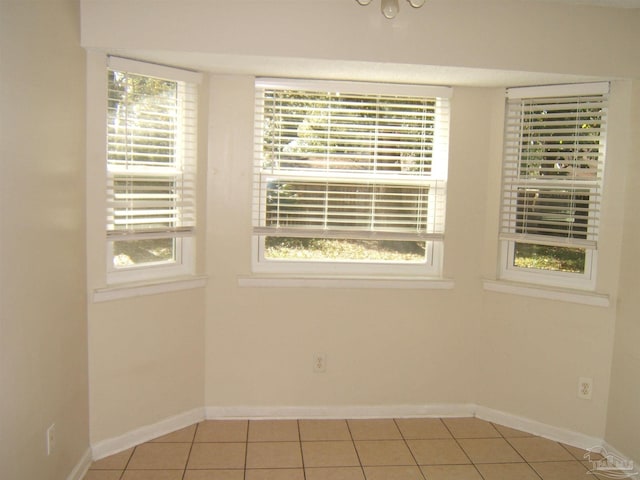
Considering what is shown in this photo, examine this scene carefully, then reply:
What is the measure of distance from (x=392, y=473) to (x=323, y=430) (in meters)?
0.59

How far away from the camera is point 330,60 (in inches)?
115

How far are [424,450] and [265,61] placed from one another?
2.39 metres

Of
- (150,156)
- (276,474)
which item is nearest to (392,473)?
(276,474)

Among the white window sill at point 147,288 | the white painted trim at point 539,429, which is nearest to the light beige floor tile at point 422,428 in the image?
the white painted trim at point 539,429

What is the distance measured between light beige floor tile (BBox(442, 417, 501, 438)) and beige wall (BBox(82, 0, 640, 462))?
126 mm

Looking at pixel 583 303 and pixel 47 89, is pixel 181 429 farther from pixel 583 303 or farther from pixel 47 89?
pixel 583 303

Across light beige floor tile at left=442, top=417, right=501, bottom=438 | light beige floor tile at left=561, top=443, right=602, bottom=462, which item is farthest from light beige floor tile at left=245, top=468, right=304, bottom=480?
light beige floor tile at left=561, top=443, right=602, bottom=462

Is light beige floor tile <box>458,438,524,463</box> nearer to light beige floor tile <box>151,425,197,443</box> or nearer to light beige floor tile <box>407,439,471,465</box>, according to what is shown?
light beige floor tile <box>407,439,471,465</box>

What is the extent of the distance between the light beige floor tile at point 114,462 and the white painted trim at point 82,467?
0.04 m

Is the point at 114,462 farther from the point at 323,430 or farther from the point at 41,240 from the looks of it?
the point at 41,240

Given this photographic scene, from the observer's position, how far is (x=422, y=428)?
3516mm

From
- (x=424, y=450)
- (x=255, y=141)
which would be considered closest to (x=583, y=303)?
(x=424, y=450)

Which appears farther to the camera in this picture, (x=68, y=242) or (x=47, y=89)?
(x=68, y=242)

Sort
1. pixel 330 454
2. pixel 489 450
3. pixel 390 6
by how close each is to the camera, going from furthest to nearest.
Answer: pixel 489 450 → pixel 330 454 → pixel 390 6
